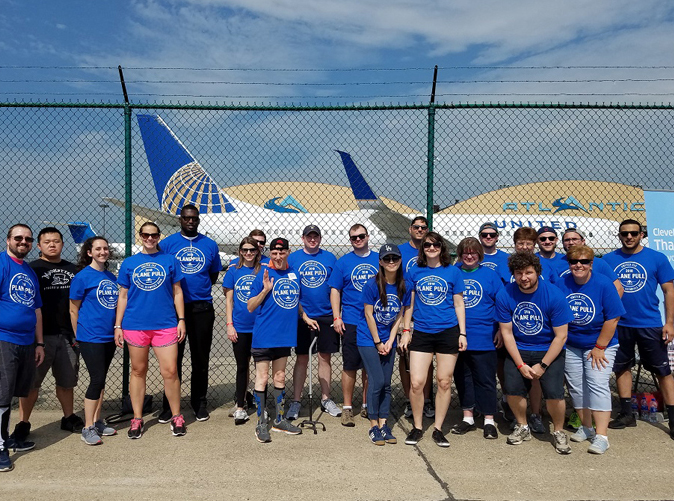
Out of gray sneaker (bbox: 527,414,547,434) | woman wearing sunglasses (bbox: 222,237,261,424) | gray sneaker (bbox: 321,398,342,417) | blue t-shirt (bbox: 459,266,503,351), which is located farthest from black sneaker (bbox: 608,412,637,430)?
woman wearing sunglasses (bbox: 222,237,261,424)

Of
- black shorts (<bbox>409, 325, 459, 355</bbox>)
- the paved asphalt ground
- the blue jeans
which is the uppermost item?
black shorts (<bbox>409, 325, 459, 355</bbox>)

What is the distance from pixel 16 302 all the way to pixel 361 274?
9.03 ft

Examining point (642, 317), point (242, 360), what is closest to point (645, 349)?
point (642, 317)

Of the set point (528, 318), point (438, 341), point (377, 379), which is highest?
point (528, 318)

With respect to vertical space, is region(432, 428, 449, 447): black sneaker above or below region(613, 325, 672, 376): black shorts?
below

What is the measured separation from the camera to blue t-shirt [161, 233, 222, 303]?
15.3ft

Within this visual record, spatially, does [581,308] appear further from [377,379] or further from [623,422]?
[377,379]

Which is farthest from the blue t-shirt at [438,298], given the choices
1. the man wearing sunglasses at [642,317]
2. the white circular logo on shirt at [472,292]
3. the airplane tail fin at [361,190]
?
the airplane tail fin at [361,190]

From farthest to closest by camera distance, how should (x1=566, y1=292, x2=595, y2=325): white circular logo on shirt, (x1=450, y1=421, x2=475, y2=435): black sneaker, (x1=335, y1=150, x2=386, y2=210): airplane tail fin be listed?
(x1=335, y1=150, x2=386, y2=210): airplane tail fin < (x1=450, y1=421, x2=475, y2=435): black sneaker < (x1=566, y1=292, x2=595, y2=325): white circular logo on shirt

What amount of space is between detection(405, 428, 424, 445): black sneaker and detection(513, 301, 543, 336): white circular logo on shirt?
1185 mm

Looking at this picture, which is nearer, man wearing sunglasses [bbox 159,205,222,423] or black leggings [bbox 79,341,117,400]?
black leggings [bbox 79,341,117,400]

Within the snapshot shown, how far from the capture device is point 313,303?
15.6 feet

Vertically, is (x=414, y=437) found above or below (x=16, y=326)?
below

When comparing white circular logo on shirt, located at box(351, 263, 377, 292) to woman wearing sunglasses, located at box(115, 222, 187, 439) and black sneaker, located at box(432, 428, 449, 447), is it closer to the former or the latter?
black sneaker, located at box(432, 428, 449, 447)
